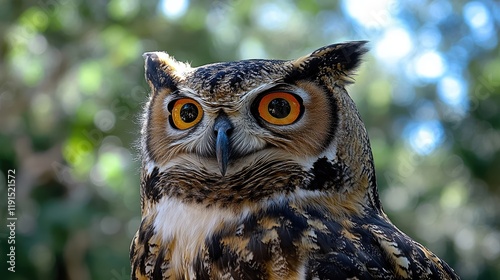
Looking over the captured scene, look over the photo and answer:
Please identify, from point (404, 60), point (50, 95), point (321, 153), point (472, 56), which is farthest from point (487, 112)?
point (321, 153)

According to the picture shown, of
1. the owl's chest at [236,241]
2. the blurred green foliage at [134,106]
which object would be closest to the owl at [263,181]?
the owl's chest at [236,241]

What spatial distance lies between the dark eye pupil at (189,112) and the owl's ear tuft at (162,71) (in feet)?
0.28

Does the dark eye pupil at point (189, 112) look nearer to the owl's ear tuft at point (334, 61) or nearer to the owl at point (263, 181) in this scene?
the owl at point (263, 181)

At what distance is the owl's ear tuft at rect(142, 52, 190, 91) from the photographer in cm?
171

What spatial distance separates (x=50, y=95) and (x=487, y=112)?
15.3ft

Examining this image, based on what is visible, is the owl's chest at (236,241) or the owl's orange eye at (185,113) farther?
the owl's orange eye at (185,113)

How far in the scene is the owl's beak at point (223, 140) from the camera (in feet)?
4.93

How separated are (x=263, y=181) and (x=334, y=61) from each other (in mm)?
403

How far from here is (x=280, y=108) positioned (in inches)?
62.1

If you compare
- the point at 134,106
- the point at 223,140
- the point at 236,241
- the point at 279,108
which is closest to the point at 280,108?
the point at 279,108

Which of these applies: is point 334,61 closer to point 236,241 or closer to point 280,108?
A: point 280,108

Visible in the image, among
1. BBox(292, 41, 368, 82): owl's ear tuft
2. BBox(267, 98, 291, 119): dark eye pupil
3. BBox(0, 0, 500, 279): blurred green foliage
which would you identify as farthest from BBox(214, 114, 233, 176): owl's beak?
BBox(0, 0, 500, 279): blurred green foliage

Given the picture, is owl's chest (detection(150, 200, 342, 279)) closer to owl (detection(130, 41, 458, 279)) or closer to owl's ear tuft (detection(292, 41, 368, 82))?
owl (detection(130, 41, 458, 279))

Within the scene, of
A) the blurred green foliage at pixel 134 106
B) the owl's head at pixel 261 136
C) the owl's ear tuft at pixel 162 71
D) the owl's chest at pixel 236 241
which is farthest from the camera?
the blurred green foliage at pixel 134 106
